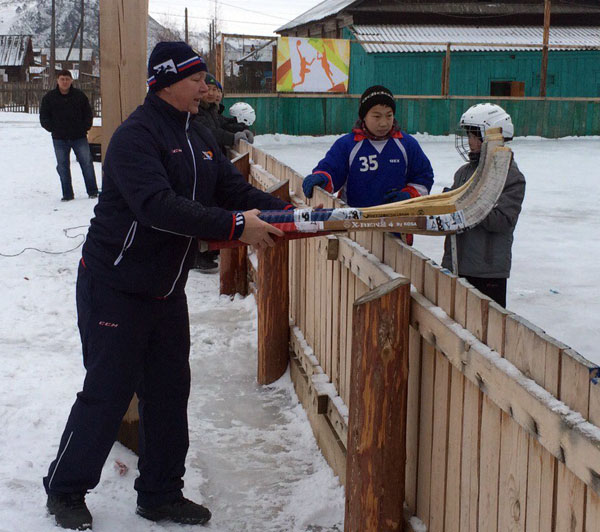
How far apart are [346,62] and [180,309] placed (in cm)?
2115

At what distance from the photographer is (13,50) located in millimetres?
79875

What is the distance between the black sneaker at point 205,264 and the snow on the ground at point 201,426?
41 centimetres

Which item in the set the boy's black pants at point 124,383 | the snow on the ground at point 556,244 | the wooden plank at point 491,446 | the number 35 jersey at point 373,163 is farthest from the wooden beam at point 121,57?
the snow on the ground at point 556,244

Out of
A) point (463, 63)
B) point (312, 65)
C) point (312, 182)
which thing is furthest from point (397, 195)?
point (463, 63)

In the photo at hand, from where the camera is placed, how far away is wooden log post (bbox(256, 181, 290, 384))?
530 cm

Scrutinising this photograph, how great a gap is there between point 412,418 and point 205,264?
5.85 metres

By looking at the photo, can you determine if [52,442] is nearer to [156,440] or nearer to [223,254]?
[156,440]

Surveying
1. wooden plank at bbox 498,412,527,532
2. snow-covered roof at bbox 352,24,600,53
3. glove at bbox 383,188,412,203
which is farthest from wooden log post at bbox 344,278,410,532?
snow-covered roof at bbox 352,24,600,53

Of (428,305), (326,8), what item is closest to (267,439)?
(428,305)

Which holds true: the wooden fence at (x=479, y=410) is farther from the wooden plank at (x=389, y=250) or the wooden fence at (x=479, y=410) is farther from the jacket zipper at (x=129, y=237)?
the jacket zipper at (x=129, y=237)

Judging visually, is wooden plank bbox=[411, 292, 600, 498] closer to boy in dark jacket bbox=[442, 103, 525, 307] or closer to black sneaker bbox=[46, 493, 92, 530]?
black sneaker bbox=[46, 493, 92, 530]

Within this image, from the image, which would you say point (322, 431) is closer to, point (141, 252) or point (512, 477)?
point (141, 252)

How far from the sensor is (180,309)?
351 centimetres

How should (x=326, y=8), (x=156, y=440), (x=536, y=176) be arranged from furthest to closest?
1. (x=326, y=8)
2. (x=536, y=176)
3. (x=156, y=440)
